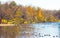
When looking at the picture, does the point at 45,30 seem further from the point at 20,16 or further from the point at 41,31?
the point at 20,16

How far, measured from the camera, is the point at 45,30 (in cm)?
238

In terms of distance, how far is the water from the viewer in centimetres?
236

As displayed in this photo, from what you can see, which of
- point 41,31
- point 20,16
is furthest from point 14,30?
point 41,31

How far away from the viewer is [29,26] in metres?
2.34

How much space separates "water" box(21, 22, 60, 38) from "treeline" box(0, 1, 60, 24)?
0.07 meters

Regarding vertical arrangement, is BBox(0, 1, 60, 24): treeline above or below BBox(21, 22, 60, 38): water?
above

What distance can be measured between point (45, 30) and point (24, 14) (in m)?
0.39

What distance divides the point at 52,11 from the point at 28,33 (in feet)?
1.59

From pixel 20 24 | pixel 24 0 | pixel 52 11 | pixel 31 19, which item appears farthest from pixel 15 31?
pixel 52 11

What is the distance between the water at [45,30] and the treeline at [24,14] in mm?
73

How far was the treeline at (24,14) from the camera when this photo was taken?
2330 mm

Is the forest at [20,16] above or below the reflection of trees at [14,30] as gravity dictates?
above

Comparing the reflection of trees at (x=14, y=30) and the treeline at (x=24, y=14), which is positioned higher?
the treeline at (x=24, y=14)

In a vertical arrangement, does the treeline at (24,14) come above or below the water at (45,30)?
above
